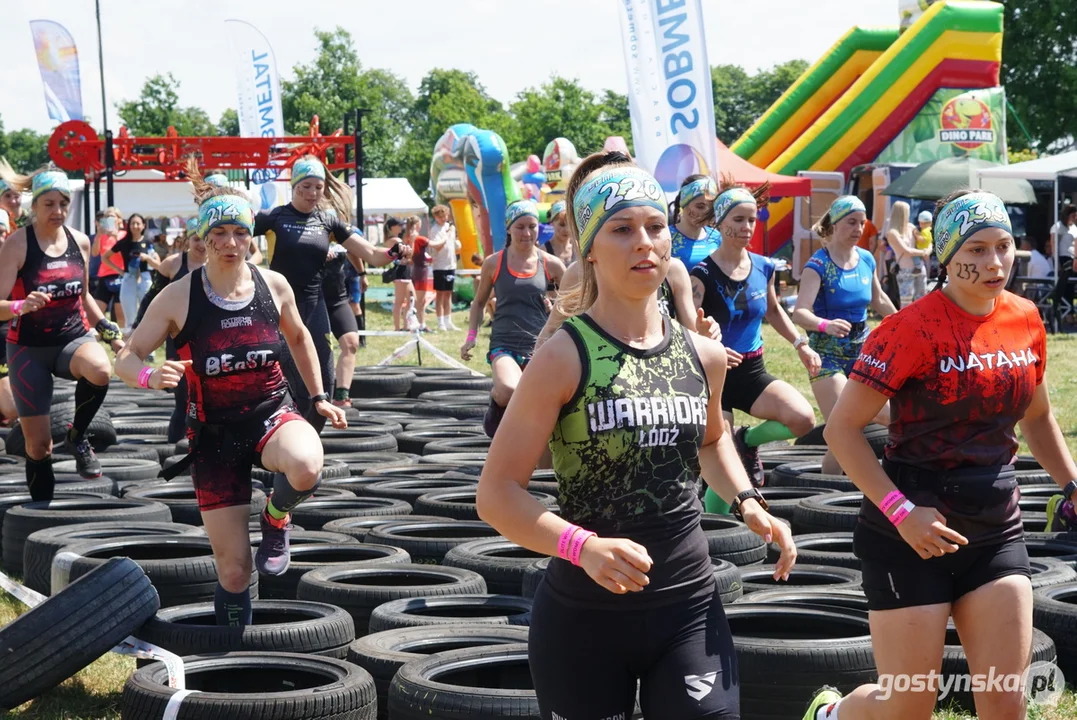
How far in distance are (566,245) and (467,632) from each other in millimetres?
9947

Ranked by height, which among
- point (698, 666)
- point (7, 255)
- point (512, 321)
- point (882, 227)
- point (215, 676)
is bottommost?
point (215, 676)

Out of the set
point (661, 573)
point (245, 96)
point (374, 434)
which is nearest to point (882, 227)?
point (245, 96)

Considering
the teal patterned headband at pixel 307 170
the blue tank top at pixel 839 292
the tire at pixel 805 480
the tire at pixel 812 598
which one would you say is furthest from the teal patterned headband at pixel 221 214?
the tire at pixel 805 480

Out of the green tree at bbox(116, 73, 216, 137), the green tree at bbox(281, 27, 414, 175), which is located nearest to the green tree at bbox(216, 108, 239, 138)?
the green tree at bbox(281, 27, 414, 175)

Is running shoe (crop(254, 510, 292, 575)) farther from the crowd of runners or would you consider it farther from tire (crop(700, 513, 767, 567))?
tire (crop(700, 513, 767, 567))

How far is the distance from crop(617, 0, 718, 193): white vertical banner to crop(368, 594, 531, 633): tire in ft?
47.8

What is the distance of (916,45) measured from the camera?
2945 cm

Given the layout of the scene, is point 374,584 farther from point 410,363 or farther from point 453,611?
point 410,363

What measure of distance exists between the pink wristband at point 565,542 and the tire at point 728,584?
3.33 metres

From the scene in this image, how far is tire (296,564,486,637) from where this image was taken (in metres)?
6.48

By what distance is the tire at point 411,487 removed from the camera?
9555 mm

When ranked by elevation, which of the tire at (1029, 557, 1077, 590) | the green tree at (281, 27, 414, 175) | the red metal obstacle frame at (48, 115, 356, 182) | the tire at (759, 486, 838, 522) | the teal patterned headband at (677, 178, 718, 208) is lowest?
the tire at (1029, 557, 1077, 590)

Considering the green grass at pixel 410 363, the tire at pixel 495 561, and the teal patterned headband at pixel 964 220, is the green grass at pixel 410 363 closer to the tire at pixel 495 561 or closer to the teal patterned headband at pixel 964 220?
the tire at pixel 495 561

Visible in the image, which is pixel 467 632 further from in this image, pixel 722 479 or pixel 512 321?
pixel 512 321
